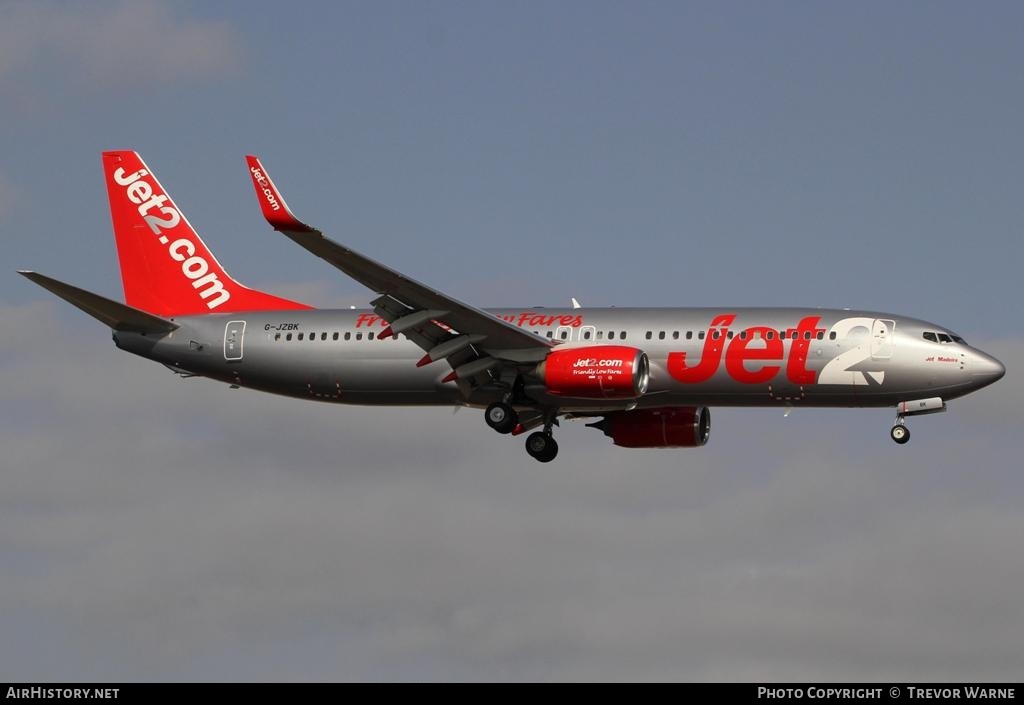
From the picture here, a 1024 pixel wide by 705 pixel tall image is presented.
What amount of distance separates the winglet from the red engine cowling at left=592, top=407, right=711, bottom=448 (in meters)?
16.3

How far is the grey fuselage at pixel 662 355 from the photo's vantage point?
53688 mm

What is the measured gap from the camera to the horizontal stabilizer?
57219mm

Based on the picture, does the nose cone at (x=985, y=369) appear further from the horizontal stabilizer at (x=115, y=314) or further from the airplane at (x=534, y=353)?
the horizontal stabilizer at (x=115, y=314)

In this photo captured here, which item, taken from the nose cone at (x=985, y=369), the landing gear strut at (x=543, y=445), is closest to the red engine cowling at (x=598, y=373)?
the landing gear strut at (x=543, y=445)

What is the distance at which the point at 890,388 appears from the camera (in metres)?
53.7

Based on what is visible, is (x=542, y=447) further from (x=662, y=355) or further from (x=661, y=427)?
(x=662, y=355)

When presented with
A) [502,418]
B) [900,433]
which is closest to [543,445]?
[502,418]

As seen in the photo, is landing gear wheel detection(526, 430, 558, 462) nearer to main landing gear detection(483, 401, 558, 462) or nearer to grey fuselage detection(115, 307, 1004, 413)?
main landing gear detection(483, 401, 558, 462)

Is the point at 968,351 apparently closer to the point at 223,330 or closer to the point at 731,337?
the point at 731,337

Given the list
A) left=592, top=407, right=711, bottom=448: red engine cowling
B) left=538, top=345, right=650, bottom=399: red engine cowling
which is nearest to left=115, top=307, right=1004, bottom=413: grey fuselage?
left=538, top=345, right=650, bottom=399: red engine cowling

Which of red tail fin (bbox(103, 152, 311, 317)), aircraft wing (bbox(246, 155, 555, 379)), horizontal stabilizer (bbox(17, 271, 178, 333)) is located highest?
red tail fin (bbox(103, 152, 311, 317))

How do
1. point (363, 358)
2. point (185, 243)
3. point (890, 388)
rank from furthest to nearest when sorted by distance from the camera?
point (185, 243)
point (363, 358)
point (890, 388)
